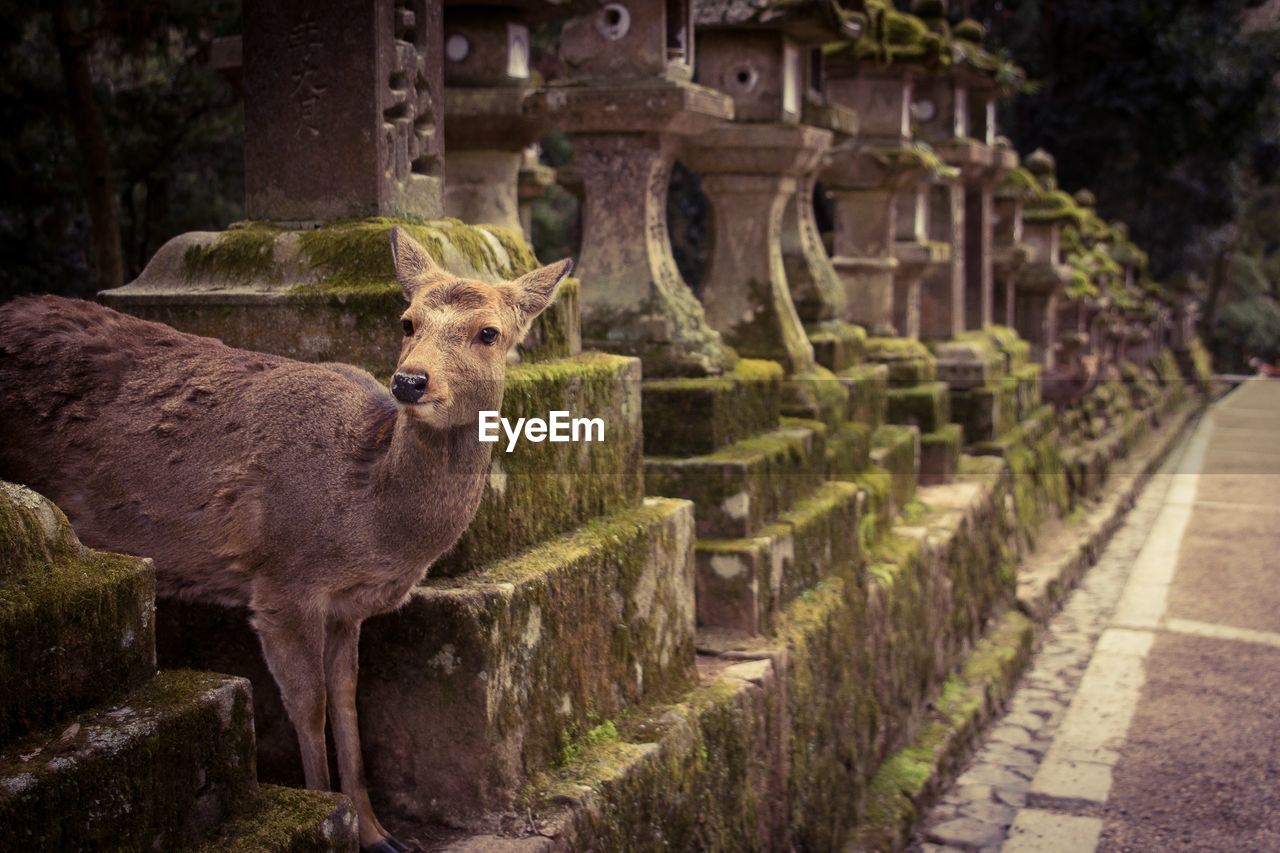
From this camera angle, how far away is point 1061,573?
1254 cm

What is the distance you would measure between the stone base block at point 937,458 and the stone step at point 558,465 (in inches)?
226

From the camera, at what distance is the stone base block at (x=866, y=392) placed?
882 centimetres

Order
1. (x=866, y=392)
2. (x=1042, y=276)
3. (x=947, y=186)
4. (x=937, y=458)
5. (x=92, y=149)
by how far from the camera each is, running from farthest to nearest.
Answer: (x=1042, y=276)
(x=947, y=186)
(x=937, y=458)
(x=92, y=149)
(x=866, y=392)

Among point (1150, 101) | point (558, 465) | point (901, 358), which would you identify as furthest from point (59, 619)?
point (1150, 101)

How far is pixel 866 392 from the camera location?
914 cm

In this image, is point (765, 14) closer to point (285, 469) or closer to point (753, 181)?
point (753, 181)

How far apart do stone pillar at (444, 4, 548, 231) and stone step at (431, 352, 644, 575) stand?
5.39 ft

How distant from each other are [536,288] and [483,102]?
2.90 meters

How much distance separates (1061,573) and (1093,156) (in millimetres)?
15099

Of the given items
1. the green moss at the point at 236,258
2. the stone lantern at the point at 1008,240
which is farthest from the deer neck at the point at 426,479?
the stone lantern at the point at 1008,240

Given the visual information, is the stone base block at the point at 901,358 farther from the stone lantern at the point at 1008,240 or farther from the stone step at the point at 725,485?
the stone lantern at the point at 1008,240

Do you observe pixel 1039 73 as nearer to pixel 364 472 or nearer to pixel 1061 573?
pixel 1061 573

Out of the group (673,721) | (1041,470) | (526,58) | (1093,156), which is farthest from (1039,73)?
(673,721)

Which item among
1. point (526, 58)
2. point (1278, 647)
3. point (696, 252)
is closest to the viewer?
point (526, 58)
